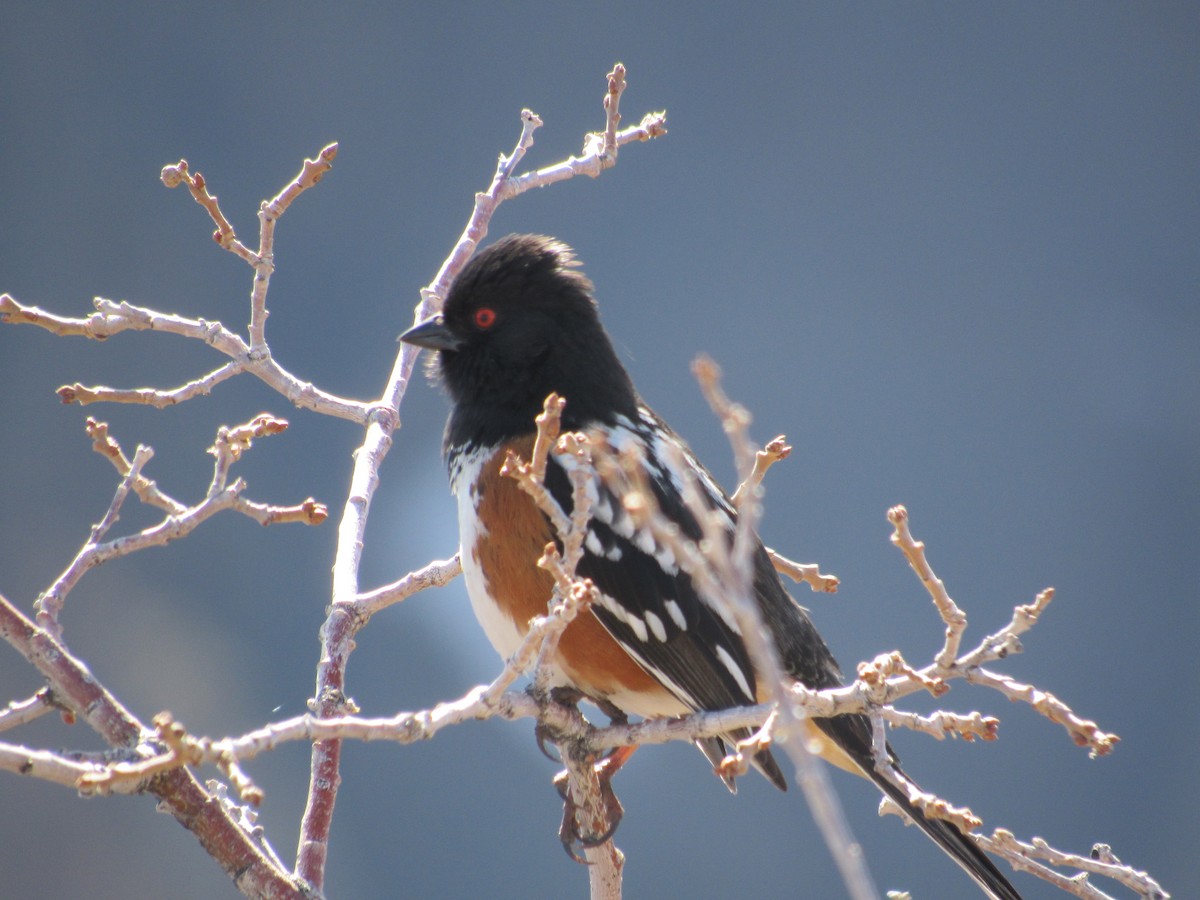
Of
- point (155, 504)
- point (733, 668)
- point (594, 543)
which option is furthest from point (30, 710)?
point (733, 668)

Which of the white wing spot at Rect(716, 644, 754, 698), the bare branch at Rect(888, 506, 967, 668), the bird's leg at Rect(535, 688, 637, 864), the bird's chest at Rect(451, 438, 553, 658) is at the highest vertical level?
the bird's chest at Rect(451, 438, 553, 658)

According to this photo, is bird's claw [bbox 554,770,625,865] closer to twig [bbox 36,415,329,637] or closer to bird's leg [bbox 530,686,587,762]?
bird's leg [bbox 530,686,587,762]

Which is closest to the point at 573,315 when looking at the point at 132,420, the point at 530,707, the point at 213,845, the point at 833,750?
the point at 833,750

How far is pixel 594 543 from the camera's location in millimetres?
2174

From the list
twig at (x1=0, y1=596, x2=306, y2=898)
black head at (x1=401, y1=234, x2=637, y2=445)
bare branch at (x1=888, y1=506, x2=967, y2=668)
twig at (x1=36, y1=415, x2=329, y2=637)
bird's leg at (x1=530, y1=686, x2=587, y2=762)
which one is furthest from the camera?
black head at (x1=401, y1=234, x2=637, y2=445)

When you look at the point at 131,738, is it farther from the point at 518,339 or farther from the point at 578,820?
the point at 518,339

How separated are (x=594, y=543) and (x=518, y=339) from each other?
56 cm

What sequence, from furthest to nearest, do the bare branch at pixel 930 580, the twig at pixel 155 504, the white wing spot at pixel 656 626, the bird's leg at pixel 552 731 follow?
the white wing spot at pixel 656 626
the bird's leg at pixel 552 731
the twig at pixel 155 504
the bare branch at pixel 930 580

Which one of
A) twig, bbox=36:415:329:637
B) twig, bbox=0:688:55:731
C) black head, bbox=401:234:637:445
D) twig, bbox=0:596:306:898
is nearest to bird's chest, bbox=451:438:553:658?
black head, bbox=401:234:637:445

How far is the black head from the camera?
246 cm

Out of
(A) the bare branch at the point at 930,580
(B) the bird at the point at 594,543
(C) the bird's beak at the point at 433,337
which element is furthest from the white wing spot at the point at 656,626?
(A) the bare branch at the point at 930,580

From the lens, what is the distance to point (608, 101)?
91.7 inches

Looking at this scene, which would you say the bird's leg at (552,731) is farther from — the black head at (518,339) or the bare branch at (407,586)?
the black head at (518,339)

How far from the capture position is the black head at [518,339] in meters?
2.46
